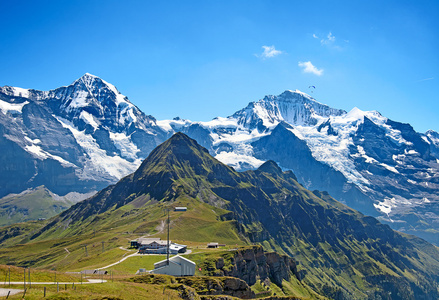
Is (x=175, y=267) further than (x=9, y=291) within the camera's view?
Yes

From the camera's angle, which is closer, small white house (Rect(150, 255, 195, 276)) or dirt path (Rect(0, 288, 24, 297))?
dirt path (Rect(0, 288, 24, 297))

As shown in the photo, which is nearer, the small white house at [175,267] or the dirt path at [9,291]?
the dirt path at [9,291]

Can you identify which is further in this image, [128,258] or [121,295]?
[128,258]

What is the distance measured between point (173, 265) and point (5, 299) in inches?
2829

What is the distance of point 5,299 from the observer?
5094 centimetres

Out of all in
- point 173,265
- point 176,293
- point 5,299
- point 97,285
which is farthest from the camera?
point 173,265

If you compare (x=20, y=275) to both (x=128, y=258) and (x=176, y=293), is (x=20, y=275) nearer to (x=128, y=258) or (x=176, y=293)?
(x=176, y=293)

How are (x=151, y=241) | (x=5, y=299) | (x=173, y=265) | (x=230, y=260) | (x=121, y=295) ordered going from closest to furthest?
(x=5, y=299), (x=121, y=295), (x=173, y=265), (x=230, y=260), (x=151, y=241)

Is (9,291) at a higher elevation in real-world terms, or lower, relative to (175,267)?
lower

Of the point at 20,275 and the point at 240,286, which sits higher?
the point at 20,275

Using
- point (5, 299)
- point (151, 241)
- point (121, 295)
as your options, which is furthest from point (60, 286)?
point (151, 241)

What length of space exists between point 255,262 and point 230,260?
103ft

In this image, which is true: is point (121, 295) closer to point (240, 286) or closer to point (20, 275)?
point (20, 275)

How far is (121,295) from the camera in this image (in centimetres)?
6338
